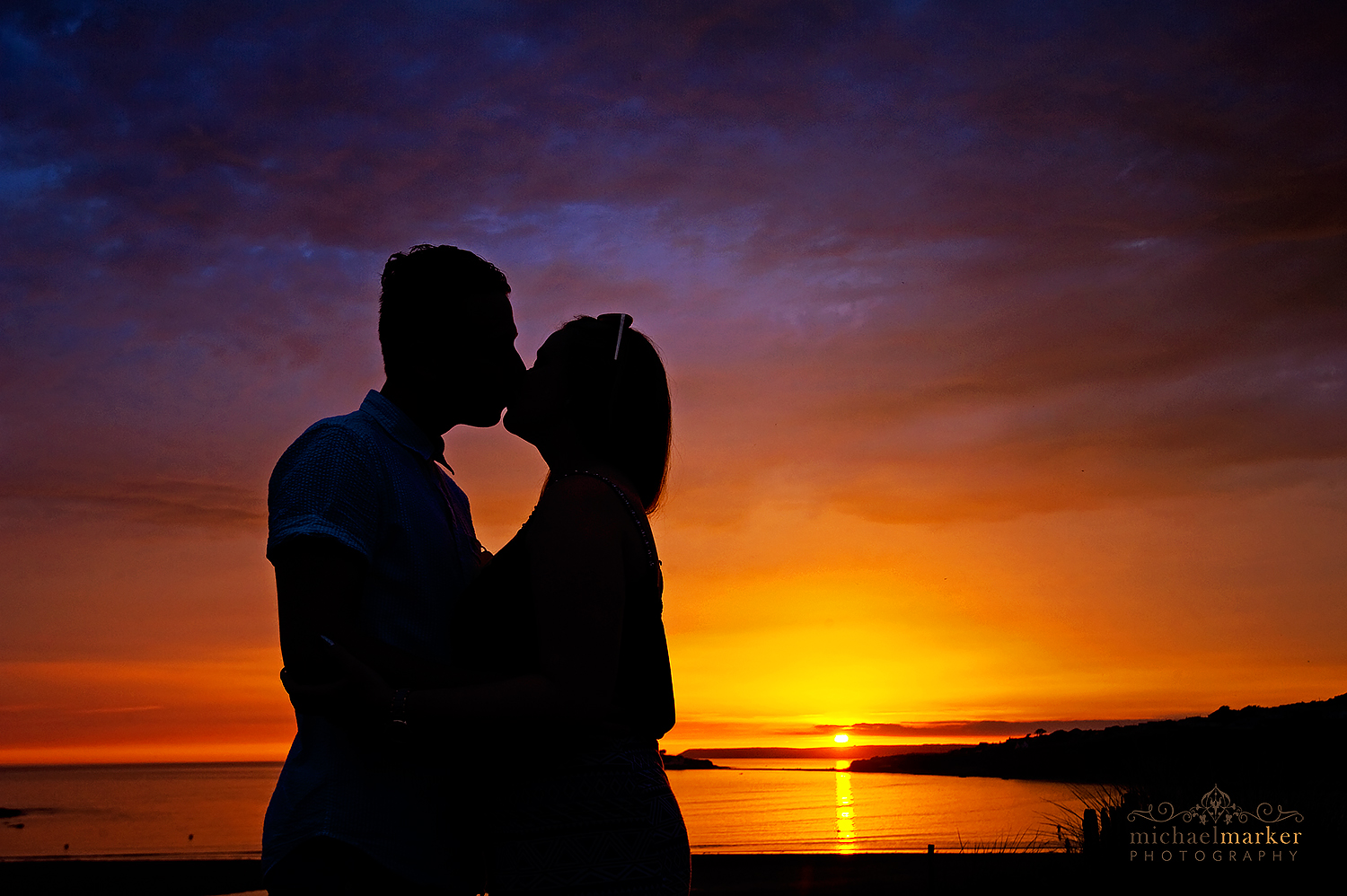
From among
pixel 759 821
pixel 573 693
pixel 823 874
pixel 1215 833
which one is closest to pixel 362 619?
pixel 573 693

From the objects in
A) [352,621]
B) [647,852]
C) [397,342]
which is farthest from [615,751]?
[397,342]

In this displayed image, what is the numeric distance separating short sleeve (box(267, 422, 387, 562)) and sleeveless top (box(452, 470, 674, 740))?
301mm

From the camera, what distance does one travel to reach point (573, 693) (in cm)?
204

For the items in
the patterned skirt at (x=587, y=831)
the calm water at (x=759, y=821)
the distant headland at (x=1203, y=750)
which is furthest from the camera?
the calm water at (x=759, y=821)

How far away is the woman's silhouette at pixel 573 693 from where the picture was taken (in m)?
2.04

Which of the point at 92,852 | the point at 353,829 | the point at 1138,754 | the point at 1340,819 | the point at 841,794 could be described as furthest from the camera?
the point at 841,794

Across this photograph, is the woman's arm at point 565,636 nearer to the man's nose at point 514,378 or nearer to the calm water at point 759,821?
the man's nose at point 514,378

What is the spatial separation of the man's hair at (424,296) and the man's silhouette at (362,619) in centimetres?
18

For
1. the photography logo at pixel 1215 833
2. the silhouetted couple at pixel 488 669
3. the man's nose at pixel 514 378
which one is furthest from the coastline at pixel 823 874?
the man's nose at pixel 514 378

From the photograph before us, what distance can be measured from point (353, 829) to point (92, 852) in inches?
2107

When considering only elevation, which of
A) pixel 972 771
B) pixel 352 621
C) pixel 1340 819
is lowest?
pixel 972 771

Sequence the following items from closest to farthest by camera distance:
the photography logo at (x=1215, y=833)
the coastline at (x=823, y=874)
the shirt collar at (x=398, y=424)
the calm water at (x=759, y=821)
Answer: the shirt collar at (x=398, y=424) → the photography logo at (x=1215, y=833) → the coastline at (x=823, y=874) → the calm water at (x=759, y=821)

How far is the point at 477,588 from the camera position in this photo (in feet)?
7.41

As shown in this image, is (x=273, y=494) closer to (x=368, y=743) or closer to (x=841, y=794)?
(x=368, y=743)
